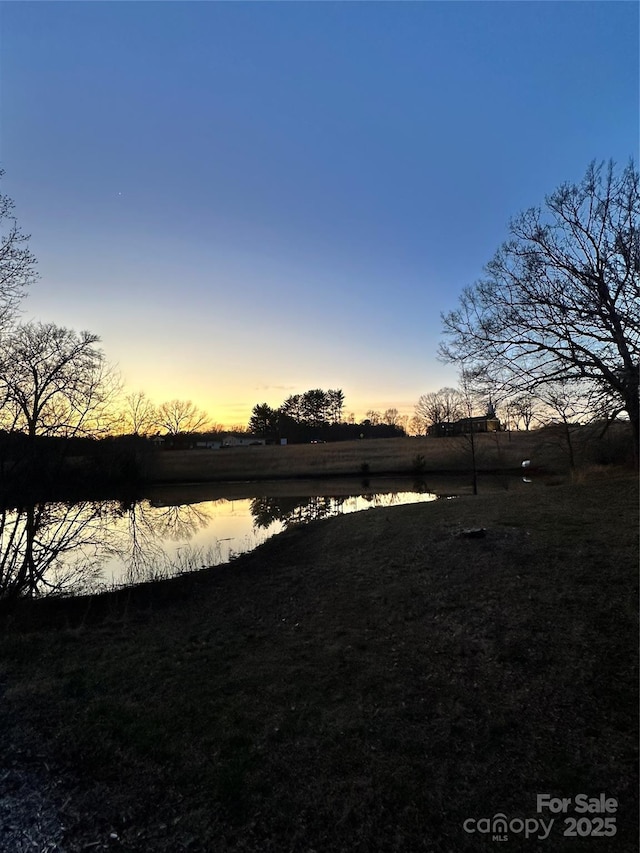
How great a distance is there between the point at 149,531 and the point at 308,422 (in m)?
88.6

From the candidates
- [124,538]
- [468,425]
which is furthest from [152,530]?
[468,425]

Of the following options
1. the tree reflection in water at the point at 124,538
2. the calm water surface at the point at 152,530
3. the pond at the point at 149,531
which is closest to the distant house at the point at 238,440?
the pond at the point at 149,531

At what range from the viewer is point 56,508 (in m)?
20.9

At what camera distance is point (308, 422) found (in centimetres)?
10988

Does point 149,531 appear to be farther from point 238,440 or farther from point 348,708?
point 238,440

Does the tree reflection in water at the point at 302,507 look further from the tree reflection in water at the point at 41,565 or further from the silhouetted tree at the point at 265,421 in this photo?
the silhouetted tree at the point at 265,421

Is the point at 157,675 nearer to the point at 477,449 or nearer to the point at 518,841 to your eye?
the point at 518,841

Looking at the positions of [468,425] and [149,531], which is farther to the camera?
[468,425]

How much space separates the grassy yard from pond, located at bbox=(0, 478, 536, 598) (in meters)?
3.65

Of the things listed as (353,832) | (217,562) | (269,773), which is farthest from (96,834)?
(217,562)

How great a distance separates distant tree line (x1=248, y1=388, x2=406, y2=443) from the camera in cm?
10719

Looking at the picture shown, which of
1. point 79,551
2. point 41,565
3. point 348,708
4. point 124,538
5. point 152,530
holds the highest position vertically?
point 348,708

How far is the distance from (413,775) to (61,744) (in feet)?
9.76

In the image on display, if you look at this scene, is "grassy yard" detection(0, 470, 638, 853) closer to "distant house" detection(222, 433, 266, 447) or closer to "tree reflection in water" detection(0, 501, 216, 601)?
"tree reflection in water" detection(0, 501, 216, 601)
